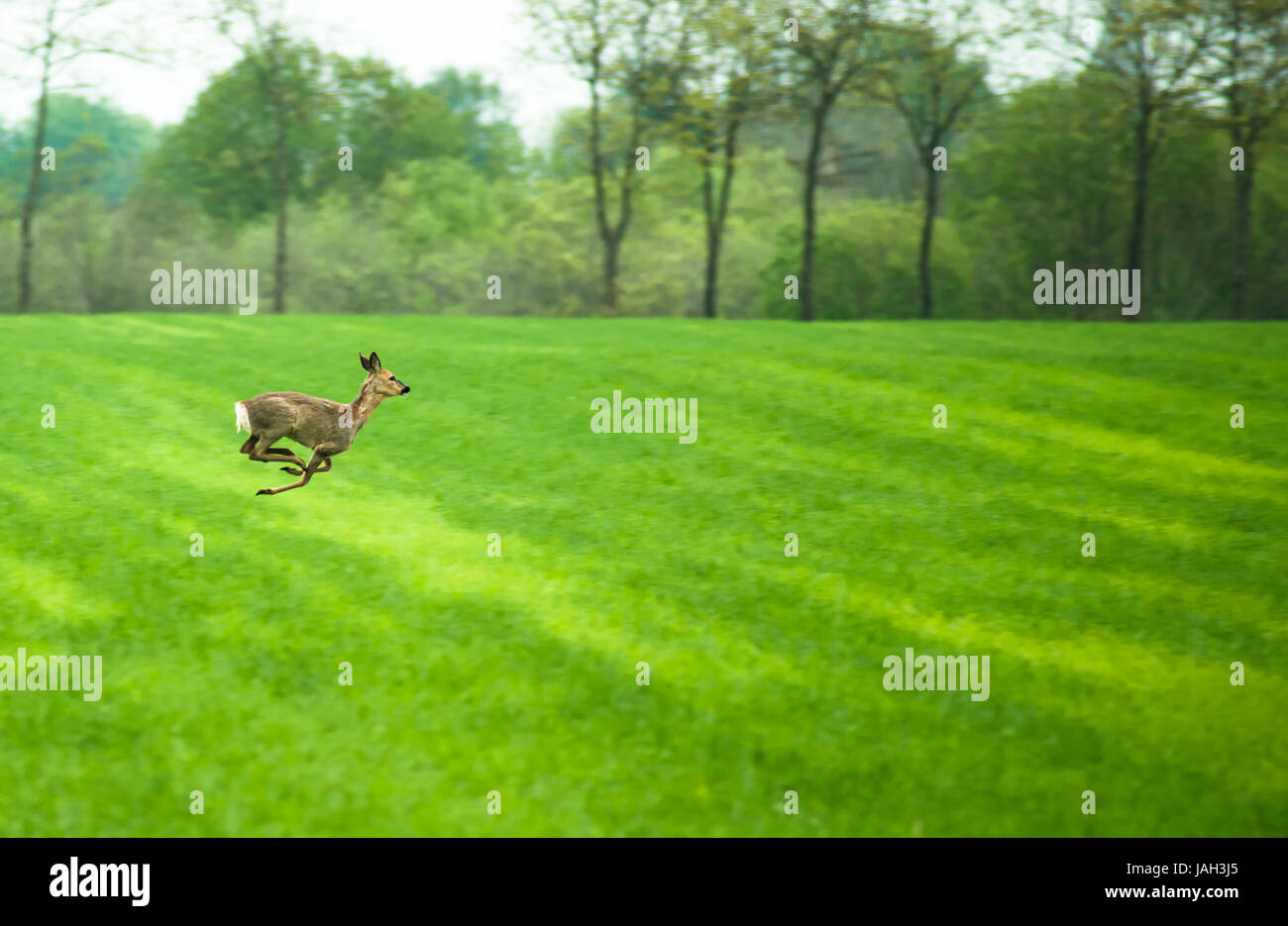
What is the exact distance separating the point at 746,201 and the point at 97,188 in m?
37.4

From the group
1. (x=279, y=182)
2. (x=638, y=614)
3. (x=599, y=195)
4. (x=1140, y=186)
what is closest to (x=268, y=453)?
(x=638, y=614)

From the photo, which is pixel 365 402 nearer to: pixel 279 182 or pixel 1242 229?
pixel 279 182

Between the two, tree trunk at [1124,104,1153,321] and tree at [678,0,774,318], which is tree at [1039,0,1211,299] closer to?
tree trunk at [1124,104,1153,321]

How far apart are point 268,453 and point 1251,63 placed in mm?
42402

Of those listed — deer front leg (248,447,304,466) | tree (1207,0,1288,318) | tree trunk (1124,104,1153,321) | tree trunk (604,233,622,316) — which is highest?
tree (1207,0,1288,318)

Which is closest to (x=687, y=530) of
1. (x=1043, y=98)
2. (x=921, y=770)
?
(x=921, y=770)

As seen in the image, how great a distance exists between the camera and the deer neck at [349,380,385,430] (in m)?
11.6

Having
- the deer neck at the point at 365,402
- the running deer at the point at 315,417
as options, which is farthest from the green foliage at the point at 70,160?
the deer neck at the point at 365,402

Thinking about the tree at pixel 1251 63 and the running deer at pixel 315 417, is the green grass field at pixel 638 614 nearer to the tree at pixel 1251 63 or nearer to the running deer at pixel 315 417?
the running deer at pixel 315 417

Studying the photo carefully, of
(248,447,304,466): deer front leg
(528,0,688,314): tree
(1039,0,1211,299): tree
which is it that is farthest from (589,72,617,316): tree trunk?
(248,447,304,466): deer front leg

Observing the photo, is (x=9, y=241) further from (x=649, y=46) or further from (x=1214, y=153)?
(x=1214, y=153)

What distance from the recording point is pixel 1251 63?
1588 inches

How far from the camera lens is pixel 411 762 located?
30.5 ft

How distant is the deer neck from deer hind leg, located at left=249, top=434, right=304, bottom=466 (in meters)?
0.86
